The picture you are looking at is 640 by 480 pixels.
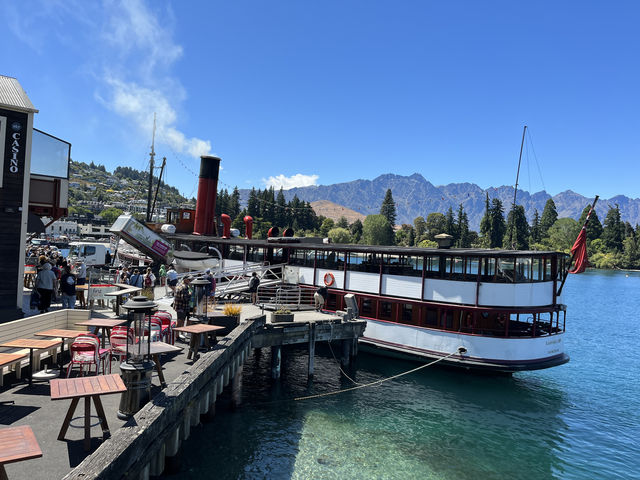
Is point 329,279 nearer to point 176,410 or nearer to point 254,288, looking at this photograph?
point 254,288

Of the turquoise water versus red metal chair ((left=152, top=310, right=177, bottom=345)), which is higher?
red metal chair ((left=152, top=310, right=177, bottom=345))

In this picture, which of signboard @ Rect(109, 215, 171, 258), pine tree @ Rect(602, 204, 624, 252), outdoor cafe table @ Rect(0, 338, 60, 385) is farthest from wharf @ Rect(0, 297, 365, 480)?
pine tree @ Rect(602, 204, 624, 252)

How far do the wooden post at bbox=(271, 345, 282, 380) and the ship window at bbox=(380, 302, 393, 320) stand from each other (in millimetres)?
6829

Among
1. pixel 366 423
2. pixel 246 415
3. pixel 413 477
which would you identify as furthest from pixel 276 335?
pixel 413 477

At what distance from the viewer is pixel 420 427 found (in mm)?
15953

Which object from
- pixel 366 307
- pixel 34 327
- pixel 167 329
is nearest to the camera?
pixel 34 327

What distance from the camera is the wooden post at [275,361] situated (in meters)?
19.3

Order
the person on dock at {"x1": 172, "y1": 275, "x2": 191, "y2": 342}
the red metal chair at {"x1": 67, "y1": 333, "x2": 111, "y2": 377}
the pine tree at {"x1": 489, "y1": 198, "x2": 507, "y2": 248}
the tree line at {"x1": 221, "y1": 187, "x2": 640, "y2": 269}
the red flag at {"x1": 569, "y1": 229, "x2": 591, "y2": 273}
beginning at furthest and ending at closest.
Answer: the tree line at {"x1": 221, "y1": 187, "x2": 640, "y2": 269}
the pine tree at {"x1": 489, "y1": 198, "x2": 507, "y2": 248}
the red flag at {"x1": 569, "y1": 229, "x2": 591, "y2": 273}
the person on dock at {"x1": 172, "y1": 275, "x2": 191, "y2": 342}
the red metal chair at {"x1": 67, "y1": 333, "x2": 111, "y2": 377}

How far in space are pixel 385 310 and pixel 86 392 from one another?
1822cm

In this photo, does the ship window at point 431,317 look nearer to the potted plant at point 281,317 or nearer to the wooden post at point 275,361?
the potted plant at point 281,317

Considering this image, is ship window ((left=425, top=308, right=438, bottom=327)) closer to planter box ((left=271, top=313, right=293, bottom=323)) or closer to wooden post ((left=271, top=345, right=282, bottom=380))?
planter box ((left=271, top=313, right=293, bottom=323))

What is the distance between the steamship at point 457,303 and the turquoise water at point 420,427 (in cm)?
163

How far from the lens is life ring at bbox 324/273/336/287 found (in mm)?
25750

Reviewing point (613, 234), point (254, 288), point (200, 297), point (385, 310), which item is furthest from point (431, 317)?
point (613, 234)
